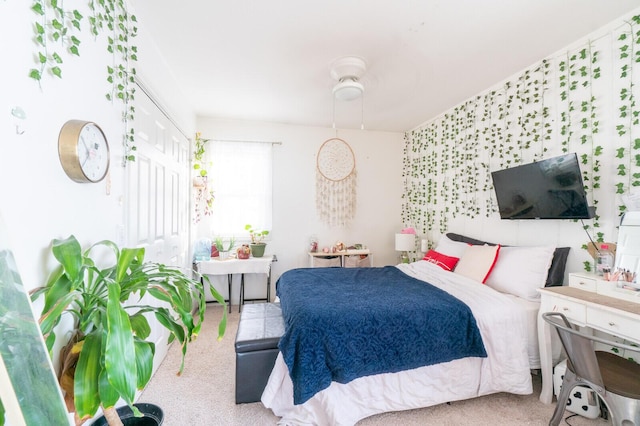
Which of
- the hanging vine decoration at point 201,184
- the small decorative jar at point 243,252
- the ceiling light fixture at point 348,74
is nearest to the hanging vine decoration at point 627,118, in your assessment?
the ceiling light fixture at point 348,74

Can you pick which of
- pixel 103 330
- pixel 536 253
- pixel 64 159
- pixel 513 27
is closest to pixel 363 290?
pixel 536 253

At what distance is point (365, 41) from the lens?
86.1 inches

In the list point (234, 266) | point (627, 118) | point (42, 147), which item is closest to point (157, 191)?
point (42, 147)

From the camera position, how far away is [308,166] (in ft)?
14.0

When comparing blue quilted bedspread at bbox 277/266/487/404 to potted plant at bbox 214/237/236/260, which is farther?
potted plant at bbox 214/237/236/260

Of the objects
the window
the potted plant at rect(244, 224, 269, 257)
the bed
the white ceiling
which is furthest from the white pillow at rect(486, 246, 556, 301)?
the window

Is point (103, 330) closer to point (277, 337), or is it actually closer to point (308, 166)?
point (277, 337)

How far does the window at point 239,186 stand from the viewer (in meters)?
3.99

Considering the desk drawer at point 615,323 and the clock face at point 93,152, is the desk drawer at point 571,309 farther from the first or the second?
the clock face at point 93,152

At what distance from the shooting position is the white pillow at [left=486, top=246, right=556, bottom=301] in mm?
2205

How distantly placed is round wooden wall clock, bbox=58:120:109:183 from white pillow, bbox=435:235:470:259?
10.1 ft

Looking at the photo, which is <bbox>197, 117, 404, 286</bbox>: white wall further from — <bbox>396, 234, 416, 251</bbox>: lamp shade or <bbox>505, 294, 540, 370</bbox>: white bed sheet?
<bbox>505, 294, 540, 370</bbox>: white bed sheet

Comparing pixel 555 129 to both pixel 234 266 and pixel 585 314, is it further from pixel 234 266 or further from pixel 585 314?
pixel 234 266

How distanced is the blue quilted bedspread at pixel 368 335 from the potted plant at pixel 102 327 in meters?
0.63
